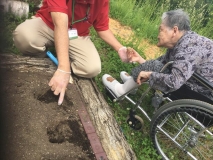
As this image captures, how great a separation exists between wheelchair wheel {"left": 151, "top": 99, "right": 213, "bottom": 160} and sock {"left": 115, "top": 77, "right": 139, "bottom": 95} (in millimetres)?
500

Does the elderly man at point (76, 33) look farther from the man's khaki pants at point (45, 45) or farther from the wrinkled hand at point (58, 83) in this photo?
the wrinkled hand at point (58, 83)

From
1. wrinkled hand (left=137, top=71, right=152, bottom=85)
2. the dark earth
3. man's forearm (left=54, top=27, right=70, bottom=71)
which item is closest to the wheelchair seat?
wrinkled hand (left=137, top=71, right=152, bottom=85)

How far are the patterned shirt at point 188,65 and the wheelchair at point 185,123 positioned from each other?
71 millimetres

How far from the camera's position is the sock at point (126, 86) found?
8.97ft

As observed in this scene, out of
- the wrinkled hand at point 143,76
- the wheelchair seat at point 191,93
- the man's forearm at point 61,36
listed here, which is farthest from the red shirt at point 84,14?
the wheelchair seat at point 191,93

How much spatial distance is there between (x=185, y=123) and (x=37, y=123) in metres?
1.19

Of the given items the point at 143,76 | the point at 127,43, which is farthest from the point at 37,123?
the point at 127,43

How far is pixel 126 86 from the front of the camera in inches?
110

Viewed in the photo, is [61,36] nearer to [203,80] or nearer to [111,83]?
[111,83]

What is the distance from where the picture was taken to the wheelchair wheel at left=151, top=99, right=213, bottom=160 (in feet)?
6.75

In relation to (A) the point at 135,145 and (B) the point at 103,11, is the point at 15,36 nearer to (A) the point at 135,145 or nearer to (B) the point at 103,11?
(B) the point at 103,11

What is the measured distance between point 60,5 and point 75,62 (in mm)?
735

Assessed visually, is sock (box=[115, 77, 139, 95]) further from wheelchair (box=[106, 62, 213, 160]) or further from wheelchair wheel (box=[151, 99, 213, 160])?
wheelchair wheel (box=[151, 99, 213, 160])

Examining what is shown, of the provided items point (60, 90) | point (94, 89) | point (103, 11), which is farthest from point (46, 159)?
point (103, 11)
